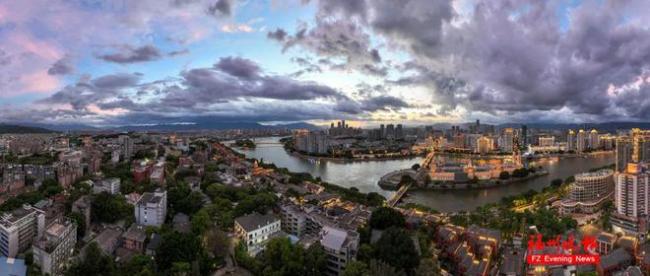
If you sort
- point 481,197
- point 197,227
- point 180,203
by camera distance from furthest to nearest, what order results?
point 481,197 < point 180,203 < point 197,227

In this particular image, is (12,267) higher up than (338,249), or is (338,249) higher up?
(338,249)

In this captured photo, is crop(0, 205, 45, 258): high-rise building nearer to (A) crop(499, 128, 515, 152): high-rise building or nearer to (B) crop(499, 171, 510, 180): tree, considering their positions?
(B) crop(499, 171, 510, 180): tree

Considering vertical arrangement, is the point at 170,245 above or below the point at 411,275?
above

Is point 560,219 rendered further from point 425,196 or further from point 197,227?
point 197,227

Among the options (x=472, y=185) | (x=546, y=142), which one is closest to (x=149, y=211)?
(x=472, y=185)

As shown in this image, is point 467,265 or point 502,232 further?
point 502,232

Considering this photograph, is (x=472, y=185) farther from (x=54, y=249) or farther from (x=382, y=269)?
(x=54, y=249)

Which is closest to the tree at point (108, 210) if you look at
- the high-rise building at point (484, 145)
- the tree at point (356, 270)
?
the tree at point (356, 270)

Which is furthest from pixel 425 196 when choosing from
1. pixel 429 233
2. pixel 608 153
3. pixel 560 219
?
pixel 608 153

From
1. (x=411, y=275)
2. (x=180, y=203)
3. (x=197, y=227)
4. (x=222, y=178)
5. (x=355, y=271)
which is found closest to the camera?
(x=355, y=271)
